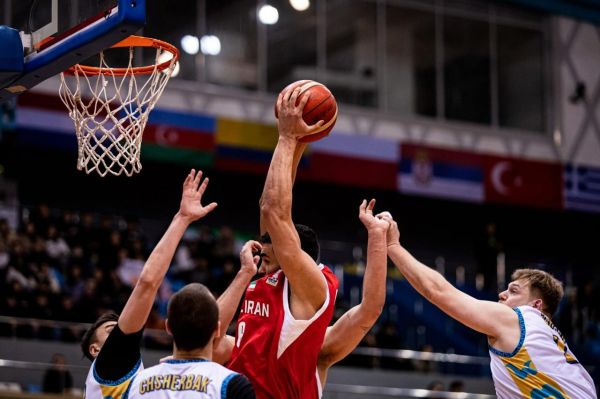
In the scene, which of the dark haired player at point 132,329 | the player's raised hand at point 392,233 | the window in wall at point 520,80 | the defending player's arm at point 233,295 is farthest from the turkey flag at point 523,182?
the dark haired player at point 132,329

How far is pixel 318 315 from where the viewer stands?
Result: 16.7ft

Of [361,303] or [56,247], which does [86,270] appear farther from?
[361,303]

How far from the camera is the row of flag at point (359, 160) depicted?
18125 millimetres

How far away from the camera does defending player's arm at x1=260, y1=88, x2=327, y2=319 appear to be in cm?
495

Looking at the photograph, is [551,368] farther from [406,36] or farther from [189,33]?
[406,36]

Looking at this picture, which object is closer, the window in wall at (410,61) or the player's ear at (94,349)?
the player's ear at (94,349)

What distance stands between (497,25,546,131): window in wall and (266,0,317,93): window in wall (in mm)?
4668

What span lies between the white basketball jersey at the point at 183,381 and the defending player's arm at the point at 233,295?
1.36 meters

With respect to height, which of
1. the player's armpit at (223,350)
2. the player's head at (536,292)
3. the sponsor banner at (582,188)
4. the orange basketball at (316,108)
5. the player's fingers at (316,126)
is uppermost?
the sponsor banner at (582,188)

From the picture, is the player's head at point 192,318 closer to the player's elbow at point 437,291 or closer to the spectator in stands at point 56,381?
the player's elbow at point 437,291

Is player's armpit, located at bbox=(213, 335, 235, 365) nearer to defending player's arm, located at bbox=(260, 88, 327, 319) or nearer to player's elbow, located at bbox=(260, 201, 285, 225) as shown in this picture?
defending player's arm, located at bbox=(260, 88, 327, 319)

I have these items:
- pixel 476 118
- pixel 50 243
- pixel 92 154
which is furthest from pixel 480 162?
pixel 92 154

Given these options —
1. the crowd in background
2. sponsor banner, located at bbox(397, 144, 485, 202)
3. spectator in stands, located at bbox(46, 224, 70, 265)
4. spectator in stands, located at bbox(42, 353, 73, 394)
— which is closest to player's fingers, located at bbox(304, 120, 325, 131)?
spectator in stands, located at bbox(42, 353, 73, 394)

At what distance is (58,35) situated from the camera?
Result: 18.5 feet
